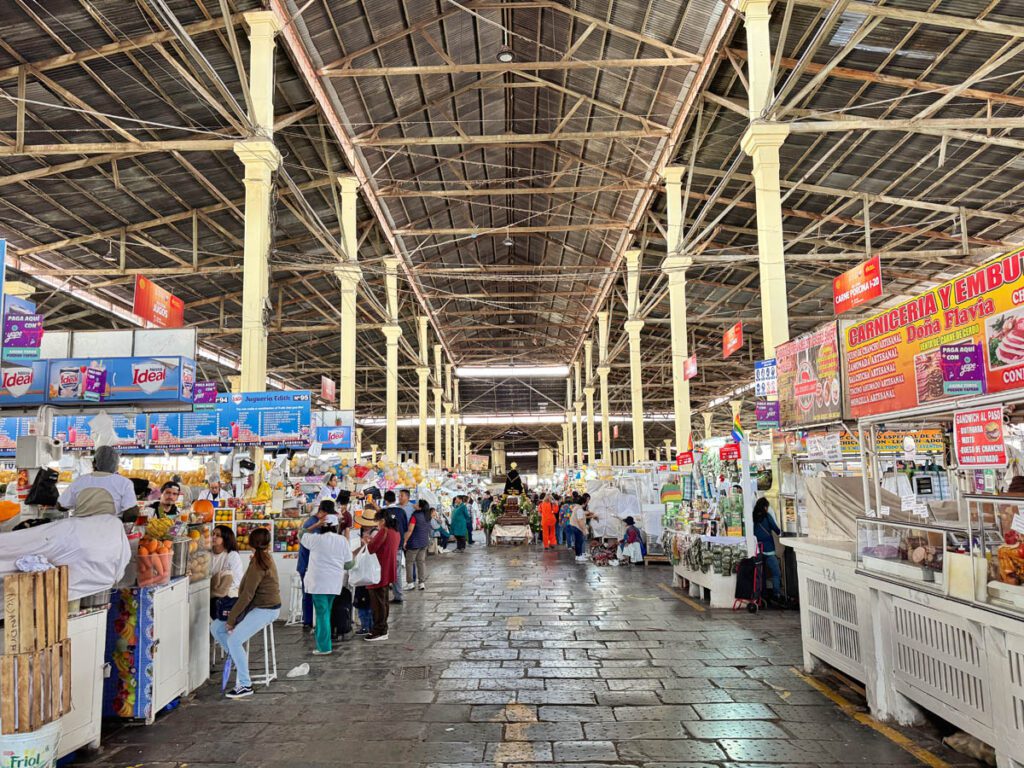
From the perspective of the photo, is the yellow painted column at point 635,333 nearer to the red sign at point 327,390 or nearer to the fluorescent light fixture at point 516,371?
the red sign at point 327,390

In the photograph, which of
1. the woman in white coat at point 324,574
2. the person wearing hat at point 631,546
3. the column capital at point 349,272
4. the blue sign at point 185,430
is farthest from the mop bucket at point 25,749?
the column capital at point 349,272

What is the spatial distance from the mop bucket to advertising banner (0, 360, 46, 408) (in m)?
4.02

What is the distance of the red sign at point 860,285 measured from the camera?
9.43 metres

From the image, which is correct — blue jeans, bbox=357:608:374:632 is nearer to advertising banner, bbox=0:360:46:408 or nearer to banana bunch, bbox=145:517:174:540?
banana bunch, bbox=145:517:174:540

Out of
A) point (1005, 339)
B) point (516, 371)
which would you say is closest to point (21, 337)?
point (1005, 339)

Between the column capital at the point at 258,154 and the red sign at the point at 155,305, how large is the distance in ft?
8.20

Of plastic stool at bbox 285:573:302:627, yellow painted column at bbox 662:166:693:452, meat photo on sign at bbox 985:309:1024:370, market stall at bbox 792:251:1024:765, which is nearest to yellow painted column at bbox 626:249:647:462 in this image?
Result: yellow painted column at bbox 662:166:693:452

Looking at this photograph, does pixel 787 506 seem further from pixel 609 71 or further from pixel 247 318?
pixel 609 71

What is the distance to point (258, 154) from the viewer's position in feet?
37.0

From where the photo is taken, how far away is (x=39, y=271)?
16.5 metres

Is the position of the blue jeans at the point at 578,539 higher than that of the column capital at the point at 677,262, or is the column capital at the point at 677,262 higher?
the column capital at the point at 677,262

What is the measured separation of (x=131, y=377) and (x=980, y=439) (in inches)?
270

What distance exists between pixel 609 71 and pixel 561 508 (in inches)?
427

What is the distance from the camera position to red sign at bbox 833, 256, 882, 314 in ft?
30.9
